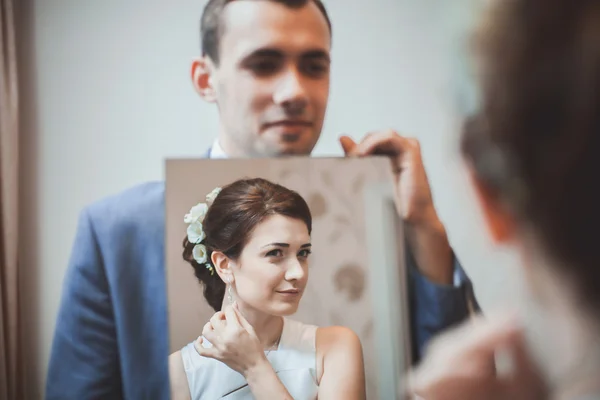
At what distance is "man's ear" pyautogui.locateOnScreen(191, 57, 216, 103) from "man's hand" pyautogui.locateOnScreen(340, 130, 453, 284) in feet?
1.07

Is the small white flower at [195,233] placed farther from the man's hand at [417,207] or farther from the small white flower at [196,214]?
the man's hand at [417,207]

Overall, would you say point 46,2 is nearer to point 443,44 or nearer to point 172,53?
point 172,53

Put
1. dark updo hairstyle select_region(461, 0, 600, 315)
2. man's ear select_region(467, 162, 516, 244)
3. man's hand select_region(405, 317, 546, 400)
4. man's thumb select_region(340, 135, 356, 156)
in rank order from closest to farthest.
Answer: dark updo hairstyle select_region(461, 0, 600, 315)
man's ear select_region(467, 162, 516, 244)
man's hand select_region(405, 317, 546, 400)
man's thumb select_region(340, 135, 356, 156)

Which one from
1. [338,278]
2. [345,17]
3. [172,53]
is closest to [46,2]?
[172,53]

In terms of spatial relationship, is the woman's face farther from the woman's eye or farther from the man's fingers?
the man's fingers

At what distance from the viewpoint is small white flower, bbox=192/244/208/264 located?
3.27 ft

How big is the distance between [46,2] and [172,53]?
0.30 meters

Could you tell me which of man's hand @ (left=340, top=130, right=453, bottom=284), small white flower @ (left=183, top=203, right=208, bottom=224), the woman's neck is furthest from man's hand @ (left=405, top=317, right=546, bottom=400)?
small white flower @ (left=183, top=203, right=208, bottom=224)

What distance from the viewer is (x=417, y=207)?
104 centimetres

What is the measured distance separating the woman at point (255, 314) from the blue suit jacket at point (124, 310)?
0.07 metres

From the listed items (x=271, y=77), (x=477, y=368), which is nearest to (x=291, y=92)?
(x=271, y=77)

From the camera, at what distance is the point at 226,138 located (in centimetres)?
108

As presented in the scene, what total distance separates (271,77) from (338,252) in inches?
14.0

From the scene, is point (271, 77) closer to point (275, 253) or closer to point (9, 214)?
point (275, 253)
